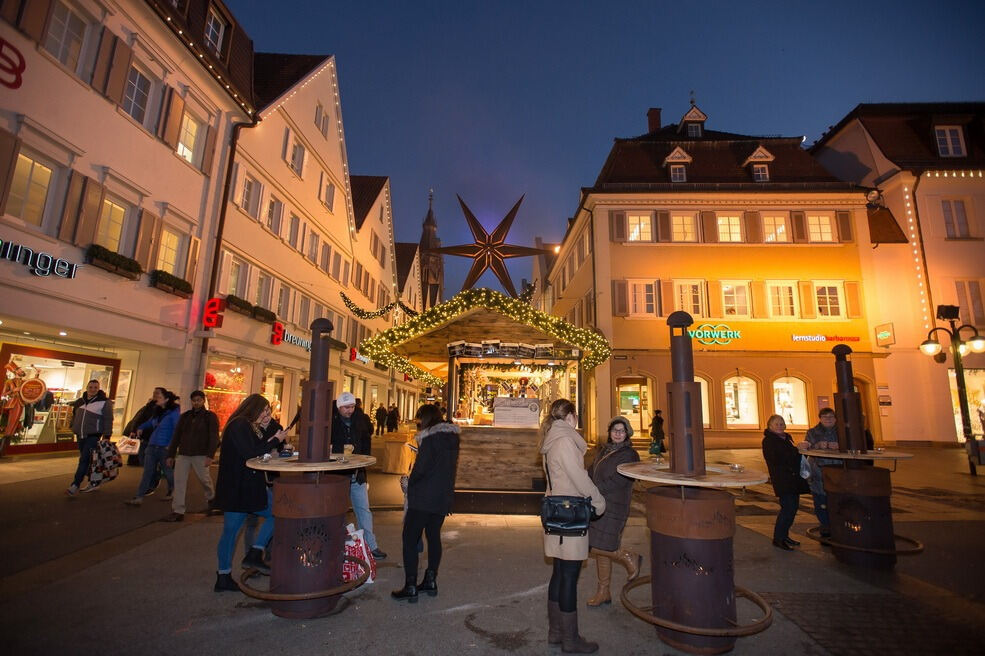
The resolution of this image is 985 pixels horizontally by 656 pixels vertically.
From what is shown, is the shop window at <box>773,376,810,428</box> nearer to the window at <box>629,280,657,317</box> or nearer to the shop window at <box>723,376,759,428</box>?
the shop window at <box>723,376,759,428</box>

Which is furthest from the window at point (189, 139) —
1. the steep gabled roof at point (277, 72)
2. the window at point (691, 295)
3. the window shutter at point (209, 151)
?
the window at point (691, 295)

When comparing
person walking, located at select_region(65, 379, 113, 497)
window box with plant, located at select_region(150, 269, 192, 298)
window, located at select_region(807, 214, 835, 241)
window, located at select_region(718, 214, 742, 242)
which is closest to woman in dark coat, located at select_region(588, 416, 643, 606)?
person walking, located at select_region(65, 379, 113, 497)

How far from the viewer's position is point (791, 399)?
69.3 ft

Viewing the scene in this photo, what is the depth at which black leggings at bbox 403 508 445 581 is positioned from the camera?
455 cm

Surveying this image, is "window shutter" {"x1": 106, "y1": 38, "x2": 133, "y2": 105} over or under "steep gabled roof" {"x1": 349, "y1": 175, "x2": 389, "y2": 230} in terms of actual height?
under

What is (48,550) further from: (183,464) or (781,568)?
(781,568)

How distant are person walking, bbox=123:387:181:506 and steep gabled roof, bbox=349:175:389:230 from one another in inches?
870

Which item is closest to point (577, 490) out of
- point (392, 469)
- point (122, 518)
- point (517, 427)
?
Answer: point (517, 427)

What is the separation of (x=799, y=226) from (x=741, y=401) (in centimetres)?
829

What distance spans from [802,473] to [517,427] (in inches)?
181

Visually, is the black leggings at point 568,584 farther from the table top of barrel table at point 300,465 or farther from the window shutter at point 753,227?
the window shutter at point 753,227

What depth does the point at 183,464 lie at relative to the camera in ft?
24.3

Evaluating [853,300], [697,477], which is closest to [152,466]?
[697,477]

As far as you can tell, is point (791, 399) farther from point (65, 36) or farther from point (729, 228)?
point (65, 36)
